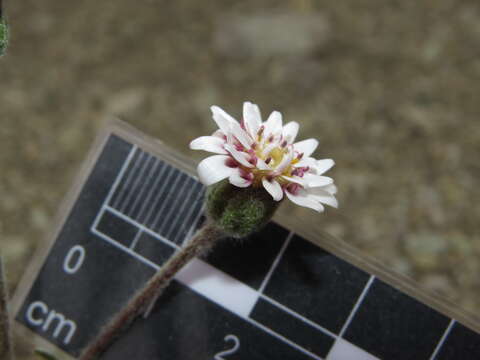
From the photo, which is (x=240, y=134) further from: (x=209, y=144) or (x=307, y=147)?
(x=307, y=147)

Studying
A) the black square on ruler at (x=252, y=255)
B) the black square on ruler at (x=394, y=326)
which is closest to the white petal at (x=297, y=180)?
the black square on ruler at (x=252, y=255)

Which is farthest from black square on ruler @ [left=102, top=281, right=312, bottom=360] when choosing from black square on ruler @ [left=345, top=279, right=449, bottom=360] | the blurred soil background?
the blurred soil background

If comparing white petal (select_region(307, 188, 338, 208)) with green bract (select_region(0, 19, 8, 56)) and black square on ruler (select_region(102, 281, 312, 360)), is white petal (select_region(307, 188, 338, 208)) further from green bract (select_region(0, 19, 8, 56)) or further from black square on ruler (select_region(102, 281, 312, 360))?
green bract (select_region(0, 19, 8, 56))

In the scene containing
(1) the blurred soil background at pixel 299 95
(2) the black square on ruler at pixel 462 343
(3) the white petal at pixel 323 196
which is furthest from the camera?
(1) the blurred soil background at pixel 299 95

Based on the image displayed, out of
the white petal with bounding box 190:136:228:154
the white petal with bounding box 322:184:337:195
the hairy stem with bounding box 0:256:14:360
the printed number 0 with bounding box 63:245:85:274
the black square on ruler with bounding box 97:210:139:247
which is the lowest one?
the hairy stem with bounding box 0:256:14:360

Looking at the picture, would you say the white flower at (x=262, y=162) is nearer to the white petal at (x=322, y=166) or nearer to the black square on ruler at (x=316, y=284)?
the white petal at (x=322, y=166)
